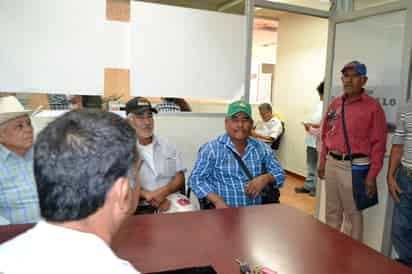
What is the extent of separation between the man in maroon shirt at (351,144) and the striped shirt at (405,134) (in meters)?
0.19

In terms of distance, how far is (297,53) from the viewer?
5.91 metres

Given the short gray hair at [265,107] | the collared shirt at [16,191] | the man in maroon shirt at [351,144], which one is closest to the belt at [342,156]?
the man in maroon shirt at [351,144]

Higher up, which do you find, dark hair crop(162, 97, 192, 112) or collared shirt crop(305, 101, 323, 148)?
dark hair crop(162, 97, 192, 112)

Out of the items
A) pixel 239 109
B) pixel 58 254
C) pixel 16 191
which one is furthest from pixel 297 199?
pixel 58 254

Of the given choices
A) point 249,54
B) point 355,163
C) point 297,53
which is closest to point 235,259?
point 355,163

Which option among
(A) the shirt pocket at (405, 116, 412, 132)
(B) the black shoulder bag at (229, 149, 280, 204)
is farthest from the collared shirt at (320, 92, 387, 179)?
(B) the black shoulder bag at (229, 149, 280, 204)

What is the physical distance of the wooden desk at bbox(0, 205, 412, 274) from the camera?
1.21 m

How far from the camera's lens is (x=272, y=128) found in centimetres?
561

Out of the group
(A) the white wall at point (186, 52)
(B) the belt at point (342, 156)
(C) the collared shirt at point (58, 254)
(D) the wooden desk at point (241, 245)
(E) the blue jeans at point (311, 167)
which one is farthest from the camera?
(E) the blue jeans at point (311, 167)

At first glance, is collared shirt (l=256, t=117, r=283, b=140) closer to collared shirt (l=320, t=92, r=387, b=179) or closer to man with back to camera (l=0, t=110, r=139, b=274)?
collared shirt (l=320, t=92, r=387, b=179)

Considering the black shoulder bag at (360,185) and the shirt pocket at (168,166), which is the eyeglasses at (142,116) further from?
the black shoulder bag at (360,185)

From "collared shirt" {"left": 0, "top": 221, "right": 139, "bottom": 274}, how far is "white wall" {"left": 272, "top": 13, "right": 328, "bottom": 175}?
5151 millimetres

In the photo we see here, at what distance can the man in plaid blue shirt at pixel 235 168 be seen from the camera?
7.19ft

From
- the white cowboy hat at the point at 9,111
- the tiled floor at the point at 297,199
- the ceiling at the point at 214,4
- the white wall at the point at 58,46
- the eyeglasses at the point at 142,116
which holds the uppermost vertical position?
the ceiling at the point at 214,4
